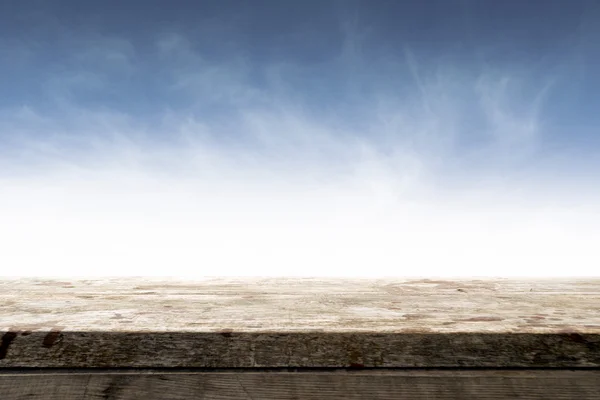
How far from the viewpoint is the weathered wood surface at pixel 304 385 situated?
0.92 metres

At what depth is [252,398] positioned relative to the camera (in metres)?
0.92

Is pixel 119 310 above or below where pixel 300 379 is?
above

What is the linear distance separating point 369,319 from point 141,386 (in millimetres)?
699

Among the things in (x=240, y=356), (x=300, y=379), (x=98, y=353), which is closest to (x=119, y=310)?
(x=98, y=353)

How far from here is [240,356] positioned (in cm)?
96

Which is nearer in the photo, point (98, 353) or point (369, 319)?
point (98, 353)

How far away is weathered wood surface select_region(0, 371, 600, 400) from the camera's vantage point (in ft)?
3.02

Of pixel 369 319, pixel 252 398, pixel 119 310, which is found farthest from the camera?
pixel 119 310

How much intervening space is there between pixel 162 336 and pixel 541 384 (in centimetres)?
102

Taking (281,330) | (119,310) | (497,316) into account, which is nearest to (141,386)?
(281,330)

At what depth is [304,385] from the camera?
0.93 m

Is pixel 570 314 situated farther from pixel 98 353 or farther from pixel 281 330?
pixel 98 353

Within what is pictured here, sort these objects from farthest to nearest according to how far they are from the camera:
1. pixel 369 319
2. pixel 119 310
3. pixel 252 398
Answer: pixel 119 310
pixel 369 319
pixel 252 398

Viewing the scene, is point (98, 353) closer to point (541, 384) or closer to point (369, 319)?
point (369, 319)
